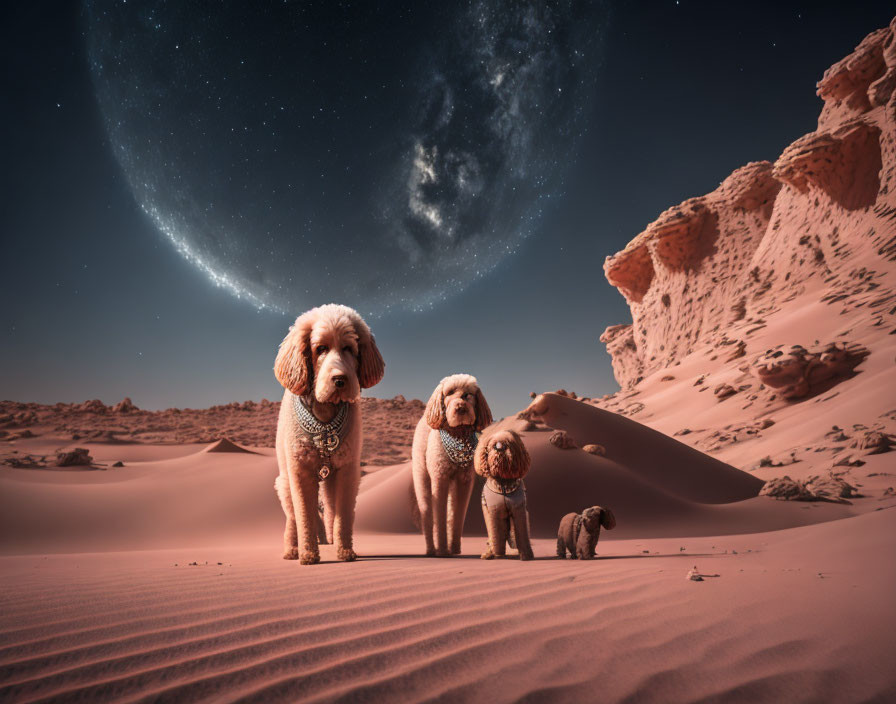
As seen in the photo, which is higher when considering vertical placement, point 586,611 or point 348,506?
point 348,506

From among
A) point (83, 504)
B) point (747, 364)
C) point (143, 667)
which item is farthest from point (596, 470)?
point (747, 364)

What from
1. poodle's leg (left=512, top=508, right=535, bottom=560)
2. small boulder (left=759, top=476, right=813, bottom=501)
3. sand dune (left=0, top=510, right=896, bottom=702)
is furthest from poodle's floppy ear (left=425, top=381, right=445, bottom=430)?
small boulder (left=759, top=476, right=813, bottom=501)

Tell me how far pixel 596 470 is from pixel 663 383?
70.2 feet

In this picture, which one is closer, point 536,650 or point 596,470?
point 536,650

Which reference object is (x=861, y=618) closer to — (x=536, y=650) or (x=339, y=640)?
(x=536, y=650)

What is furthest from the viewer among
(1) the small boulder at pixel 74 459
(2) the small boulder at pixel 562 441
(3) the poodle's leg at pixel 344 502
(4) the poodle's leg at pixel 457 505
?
(1) the small boulder at pixel 74 459

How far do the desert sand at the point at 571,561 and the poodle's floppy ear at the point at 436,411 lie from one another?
134 cm

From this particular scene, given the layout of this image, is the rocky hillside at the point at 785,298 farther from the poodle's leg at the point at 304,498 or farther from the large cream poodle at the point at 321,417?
the poodle's leg at the point at 304,498

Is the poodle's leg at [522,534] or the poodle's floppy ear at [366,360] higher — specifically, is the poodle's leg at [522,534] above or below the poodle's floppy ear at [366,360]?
below

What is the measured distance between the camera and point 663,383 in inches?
1107

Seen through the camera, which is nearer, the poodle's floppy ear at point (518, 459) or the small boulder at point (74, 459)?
the poodle's floppy ear at point (518, 459)

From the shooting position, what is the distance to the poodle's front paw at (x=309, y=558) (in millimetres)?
3900

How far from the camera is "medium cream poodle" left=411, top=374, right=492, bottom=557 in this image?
16.2 ft

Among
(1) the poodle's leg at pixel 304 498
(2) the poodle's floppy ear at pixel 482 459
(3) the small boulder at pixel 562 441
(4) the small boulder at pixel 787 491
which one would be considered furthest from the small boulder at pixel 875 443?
(1) the poodle's leg at pixel 304 498
